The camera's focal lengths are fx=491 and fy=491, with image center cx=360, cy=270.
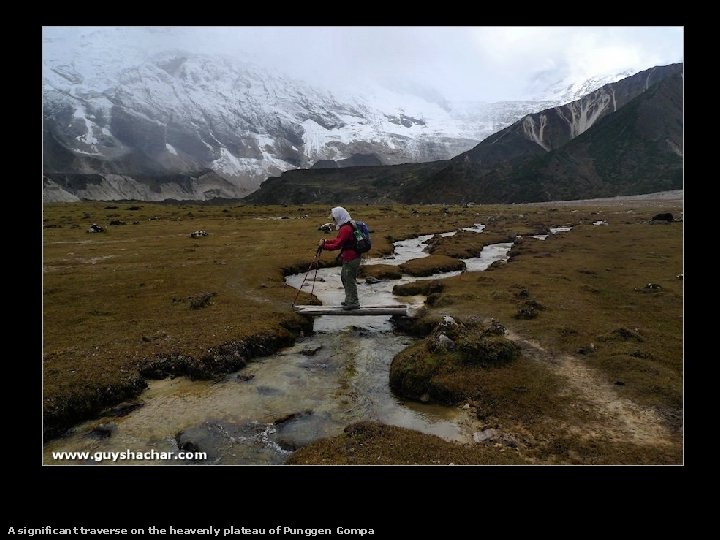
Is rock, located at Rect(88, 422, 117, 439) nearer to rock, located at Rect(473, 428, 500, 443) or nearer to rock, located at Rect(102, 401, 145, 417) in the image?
rock, located at Rect(102, 401, 145, 417)

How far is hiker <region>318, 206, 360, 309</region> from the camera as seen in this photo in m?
20.7

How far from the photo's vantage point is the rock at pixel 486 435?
11531mm

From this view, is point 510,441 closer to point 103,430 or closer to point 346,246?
point 103,430

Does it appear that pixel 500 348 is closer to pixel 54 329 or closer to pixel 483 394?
pixel 483 394

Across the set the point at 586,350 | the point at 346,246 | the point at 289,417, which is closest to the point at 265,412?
the point at 289,417

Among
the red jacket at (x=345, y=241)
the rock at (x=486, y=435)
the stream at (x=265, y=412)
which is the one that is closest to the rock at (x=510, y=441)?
the rock at (x=486, y=435)

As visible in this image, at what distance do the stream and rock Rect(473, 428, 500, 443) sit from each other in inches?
8.4

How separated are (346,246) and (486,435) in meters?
11.3

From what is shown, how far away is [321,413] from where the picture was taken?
1345 cm

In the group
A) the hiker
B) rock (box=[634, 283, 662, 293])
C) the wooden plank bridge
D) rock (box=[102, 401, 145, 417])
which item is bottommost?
rock (box=[102, 401, 145, 417])

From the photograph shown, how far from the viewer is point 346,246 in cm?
2116

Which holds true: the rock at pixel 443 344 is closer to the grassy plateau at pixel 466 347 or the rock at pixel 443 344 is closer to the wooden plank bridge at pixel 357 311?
the grassy plateau at pixel 466 347

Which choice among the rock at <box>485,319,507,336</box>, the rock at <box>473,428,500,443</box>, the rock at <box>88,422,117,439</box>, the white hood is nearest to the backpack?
the white hood
